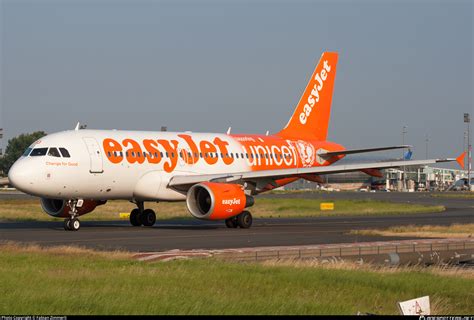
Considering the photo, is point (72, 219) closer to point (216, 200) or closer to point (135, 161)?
point (135, 161)

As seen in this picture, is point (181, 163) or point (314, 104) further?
point (314, 104)

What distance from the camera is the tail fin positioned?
160ft

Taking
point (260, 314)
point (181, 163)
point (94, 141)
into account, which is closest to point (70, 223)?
point (94, 141)

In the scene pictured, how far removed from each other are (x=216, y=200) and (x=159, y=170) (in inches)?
164

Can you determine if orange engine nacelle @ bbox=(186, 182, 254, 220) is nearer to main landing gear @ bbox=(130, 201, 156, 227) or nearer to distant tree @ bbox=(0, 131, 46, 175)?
main landing gear @ bbox=(130, 201, 156, 227)

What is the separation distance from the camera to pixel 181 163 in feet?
133

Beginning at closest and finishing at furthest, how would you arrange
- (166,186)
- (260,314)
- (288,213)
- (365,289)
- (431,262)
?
(260,314) < (365,289) < (431,262) < (166,186) < (288,213)

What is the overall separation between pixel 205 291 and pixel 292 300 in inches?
62.4

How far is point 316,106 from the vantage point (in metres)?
49.6

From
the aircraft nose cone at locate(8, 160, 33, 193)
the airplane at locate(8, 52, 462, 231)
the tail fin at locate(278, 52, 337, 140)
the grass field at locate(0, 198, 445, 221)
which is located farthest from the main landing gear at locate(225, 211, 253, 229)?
the grass field at locate(0, 198, 445, 221)

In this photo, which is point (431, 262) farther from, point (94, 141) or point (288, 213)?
point (288, 213)

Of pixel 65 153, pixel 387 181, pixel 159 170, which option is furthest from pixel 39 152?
pixel 387 181

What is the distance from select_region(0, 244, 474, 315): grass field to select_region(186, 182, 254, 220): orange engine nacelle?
15821 millimetres

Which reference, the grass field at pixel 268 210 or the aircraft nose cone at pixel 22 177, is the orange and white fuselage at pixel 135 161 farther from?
the grass field at pixel 268 210
